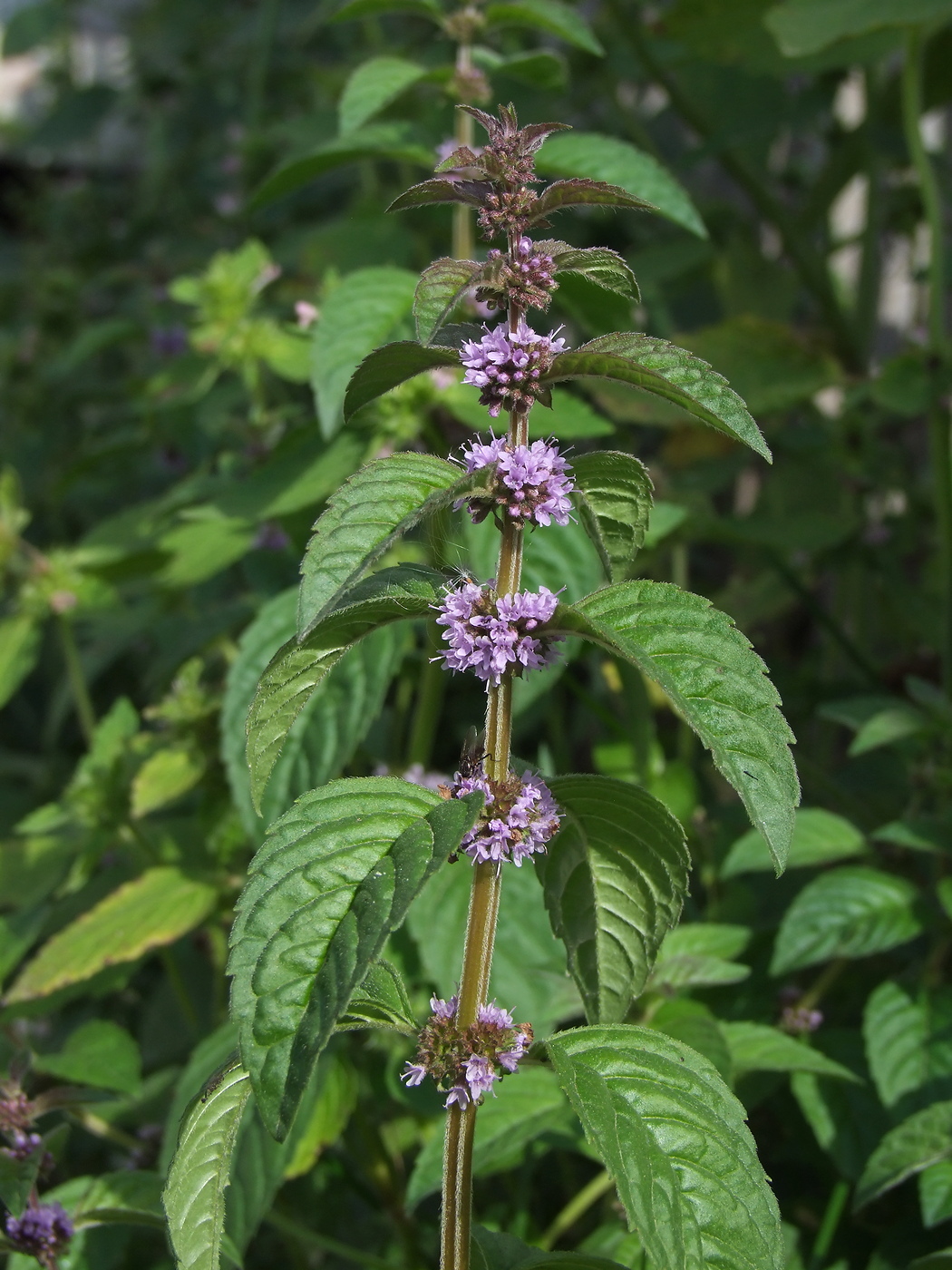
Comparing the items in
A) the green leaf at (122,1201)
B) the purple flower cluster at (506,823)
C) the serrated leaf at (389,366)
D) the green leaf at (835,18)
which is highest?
the green leaf at (835,18)

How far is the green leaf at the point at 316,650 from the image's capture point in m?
0.76

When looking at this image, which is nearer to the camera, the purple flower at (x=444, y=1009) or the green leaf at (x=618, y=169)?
the purple flower at (x=444, y=1009)

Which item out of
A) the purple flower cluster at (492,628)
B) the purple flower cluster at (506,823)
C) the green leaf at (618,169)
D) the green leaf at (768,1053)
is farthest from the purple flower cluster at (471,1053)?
the green leaf at (618,169)

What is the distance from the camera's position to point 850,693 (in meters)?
1.94

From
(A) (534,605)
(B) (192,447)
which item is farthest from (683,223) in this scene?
(B) (192,447)

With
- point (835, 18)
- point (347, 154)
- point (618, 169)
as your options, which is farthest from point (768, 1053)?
point (835, 18)

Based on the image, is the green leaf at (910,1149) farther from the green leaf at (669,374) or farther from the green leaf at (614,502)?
the green leaf at (669,374)

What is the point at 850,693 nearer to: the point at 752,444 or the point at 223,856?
the point at 223,856

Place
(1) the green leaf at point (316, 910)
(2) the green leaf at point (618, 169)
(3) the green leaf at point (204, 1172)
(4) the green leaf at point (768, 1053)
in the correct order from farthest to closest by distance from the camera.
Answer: (2) the green leaf at point (618, 169)
(4) the green leaf at point (768, 1053)
(3) the green leaf at point (204, 1172)
(1) the green leaf at point (316, 910)

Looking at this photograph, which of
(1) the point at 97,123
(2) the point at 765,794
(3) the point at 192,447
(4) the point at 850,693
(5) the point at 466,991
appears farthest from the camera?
(1) the point at 97,123

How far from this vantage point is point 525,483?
754 millimetres

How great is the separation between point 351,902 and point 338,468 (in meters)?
0.75

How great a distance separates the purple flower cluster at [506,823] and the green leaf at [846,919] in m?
0.53

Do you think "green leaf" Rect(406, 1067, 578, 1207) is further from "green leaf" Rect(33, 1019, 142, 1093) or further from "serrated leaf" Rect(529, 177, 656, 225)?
"serrated leaf" Rect(529, 177, 656, 225)
